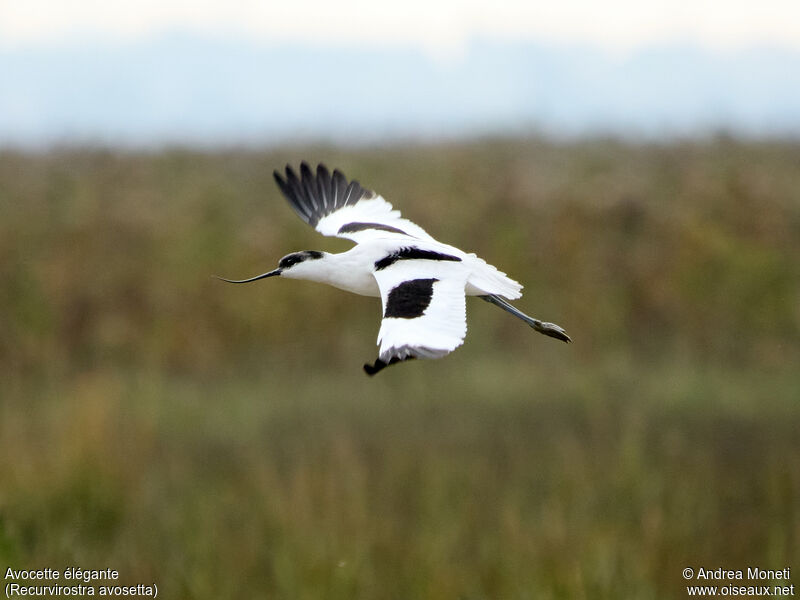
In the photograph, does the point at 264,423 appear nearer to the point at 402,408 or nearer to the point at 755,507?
the point at 402,408

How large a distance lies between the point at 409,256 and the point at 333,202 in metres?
1.71

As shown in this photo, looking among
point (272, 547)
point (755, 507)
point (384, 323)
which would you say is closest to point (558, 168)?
point (755, 507)

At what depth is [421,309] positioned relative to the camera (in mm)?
4191

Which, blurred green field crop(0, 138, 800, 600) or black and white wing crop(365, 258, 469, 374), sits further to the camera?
blurred green field crop(0, 138, 800, 600)

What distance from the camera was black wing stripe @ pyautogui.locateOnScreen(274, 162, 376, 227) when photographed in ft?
20.4


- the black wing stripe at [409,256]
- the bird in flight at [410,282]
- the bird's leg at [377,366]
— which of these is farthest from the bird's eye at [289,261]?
the bird's leg at [377,366]

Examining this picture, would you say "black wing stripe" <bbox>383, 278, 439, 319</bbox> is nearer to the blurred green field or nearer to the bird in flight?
the bird in flight

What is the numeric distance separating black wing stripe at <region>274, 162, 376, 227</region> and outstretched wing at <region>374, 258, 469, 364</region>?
1.65 m

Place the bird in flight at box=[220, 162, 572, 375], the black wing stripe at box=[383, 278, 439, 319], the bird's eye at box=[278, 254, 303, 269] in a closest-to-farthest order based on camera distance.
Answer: the bird in flight at box=[220, 162, 572, 375]
the black wing stripe at box=[383, 278, 439, 319]
the bird's eye at box=[278, 254, 303, 269]

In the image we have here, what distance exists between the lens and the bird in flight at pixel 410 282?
3.92 metres

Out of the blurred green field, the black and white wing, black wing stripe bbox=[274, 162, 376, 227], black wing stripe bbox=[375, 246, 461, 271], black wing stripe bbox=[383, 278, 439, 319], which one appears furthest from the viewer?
the blurred green field

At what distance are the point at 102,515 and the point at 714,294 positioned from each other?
6.90m

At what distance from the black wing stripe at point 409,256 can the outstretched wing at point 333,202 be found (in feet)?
4.17

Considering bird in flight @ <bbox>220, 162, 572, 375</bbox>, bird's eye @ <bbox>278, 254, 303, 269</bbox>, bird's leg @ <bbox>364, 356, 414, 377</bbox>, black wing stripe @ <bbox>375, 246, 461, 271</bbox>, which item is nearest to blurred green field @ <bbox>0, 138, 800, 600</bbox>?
bird's eye @ <bbox>278, 254, 303, 269</bbox>
